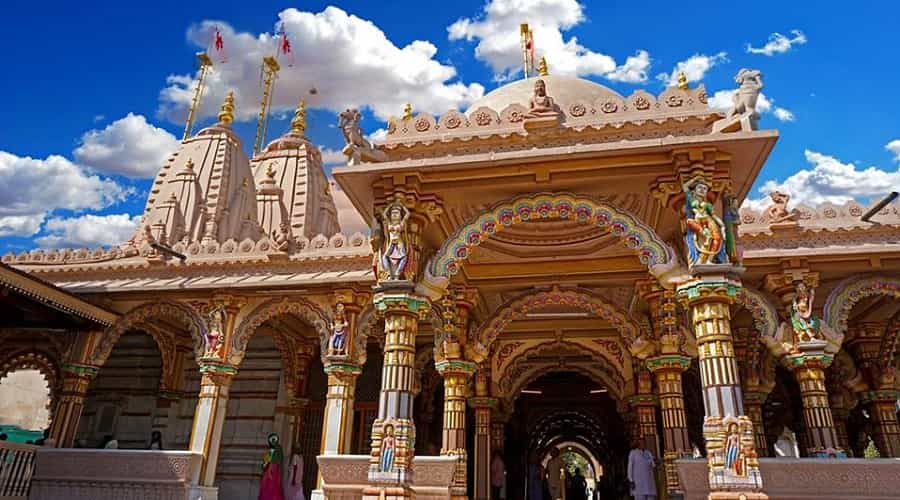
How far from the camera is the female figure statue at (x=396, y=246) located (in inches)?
289

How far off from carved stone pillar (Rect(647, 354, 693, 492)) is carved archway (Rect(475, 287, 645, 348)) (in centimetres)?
67

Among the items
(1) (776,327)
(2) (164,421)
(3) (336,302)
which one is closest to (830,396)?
(1) (776,327)

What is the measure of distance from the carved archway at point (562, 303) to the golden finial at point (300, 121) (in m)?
17.5

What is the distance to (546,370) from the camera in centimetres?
1541

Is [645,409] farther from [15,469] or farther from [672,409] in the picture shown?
[15,469]

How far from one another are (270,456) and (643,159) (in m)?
8.25

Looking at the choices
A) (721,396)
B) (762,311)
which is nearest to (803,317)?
(762,311)

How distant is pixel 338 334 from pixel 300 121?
17.5 m

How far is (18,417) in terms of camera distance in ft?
60.8

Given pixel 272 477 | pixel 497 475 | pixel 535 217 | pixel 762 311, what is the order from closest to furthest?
pixel 535 217 → pixel 762 311 → pixel 272 477 → pixel 497 475

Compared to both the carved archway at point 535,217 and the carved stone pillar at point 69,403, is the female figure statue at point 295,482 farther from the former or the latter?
the carved archway at point 535,217

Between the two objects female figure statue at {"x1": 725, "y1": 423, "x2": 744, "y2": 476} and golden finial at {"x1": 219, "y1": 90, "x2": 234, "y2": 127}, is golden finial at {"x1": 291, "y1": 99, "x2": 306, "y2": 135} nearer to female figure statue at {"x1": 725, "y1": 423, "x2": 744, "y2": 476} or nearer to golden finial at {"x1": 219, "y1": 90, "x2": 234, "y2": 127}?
golden finial at {"x1": 219, "y1": 90, "x2": 234, "y2": 127}

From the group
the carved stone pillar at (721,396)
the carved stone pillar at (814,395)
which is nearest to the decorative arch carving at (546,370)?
the carved stone pillar at (814,395)

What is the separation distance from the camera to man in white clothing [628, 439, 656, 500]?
9742mm
